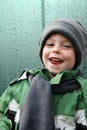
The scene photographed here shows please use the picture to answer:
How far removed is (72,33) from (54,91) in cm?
27

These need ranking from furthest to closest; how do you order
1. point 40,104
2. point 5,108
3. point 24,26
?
point 24,26, point 5,108, point 40,104

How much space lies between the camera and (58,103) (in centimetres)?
130

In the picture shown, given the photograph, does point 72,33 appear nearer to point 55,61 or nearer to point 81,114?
point 55,61

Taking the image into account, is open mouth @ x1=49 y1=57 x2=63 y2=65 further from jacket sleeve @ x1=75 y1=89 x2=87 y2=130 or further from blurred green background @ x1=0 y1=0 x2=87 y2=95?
blurred green background @ x1=0 y1=0 x2=87 y2=95

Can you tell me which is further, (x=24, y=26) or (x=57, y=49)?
(x=24, y=26)

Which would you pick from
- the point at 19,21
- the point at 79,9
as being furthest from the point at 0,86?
the point at 79,9

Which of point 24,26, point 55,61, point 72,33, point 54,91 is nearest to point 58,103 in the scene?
point 54,91

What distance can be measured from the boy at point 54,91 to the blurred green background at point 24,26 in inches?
14.7

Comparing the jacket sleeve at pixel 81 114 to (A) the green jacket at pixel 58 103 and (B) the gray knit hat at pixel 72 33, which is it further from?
(B) the gray knit hat at pixel 72 33

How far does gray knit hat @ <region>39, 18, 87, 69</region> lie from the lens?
1.33 meters

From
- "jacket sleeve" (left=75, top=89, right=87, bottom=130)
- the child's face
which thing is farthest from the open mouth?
"jacket sleeve" (left=75, top=89, right=87, bottom=130)

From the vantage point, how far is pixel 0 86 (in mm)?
1870

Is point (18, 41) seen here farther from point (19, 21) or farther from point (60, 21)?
point (60, 21)

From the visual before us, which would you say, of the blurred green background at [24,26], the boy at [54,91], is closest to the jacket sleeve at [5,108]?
the boy at [54,91]
